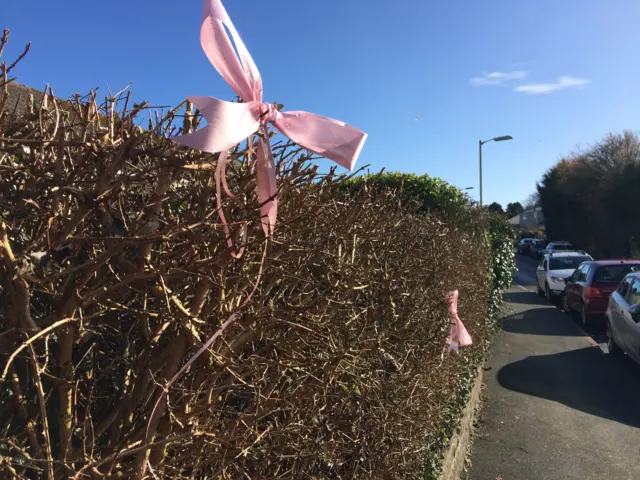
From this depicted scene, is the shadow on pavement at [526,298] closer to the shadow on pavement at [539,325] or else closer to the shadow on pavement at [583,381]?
the shadow on pavement at [539,325]

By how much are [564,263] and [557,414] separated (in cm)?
1264

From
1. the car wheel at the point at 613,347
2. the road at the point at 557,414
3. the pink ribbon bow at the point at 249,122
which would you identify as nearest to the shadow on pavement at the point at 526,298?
the road at the point at 557,414

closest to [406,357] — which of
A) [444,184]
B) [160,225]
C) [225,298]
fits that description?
[225,298]

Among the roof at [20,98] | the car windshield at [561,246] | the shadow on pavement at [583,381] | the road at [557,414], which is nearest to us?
the roof at [20,98]

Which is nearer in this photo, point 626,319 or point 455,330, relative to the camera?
point 455,330

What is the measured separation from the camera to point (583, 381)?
316 inches

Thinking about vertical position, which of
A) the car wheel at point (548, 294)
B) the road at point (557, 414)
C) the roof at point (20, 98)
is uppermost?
the roof at point (20, 98)

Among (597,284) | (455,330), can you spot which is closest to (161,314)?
(455,330)

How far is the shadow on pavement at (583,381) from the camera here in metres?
6.86

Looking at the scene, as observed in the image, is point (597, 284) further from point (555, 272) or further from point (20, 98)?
point (20, 98)

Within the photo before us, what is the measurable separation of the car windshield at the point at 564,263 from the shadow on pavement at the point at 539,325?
11.3ft

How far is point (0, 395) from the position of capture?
1.69 m

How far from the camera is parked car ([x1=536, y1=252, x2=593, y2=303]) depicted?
54.0 ft

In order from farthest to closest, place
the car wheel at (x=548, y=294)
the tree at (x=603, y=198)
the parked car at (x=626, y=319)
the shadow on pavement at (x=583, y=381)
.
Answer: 1. the tree at (x=603, y=198)
2. the car wheel at (x=548, y=294)
3. the parked car at (x=626, y=319)
4. the shadow on pavement at (x=583, y=381)
